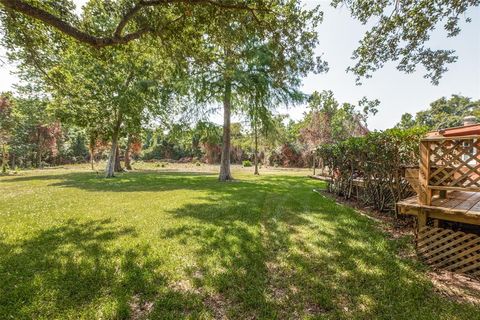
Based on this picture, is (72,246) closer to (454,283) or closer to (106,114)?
(454,283)

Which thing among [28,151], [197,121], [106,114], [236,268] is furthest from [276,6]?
[28,151]

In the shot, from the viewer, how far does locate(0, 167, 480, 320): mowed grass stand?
3.07 metres

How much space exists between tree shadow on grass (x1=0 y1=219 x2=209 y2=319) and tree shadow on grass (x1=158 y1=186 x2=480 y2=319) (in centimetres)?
80

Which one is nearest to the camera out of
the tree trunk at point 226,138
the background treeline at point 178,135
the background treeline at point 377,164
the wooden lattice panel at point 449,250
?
the wooden lattice panel at point 449,250

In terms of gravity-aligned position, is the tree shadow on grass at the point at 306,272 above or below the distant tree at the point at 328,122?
below

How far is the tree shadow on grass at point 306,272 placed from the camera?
3084 mm

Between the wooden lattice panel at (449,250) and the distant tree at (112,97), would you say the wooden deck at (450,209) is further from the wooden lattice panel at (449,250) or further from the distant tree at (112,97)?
the distant tree at (112,97)

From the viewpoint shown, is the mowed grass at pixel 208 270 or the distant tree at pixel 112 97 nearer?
the mowed grass at pixel 208 270

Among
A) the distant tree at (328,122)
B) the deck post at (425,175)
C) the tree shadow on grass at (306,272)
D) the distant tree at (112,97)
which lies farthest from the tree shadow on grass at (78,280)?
the distant tree at (328,122)

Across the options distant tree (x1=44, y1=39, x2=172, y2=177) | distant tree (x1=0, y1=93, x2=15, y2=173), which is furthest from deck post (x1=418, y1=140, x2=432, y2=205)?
distant tree (x1=0, y1=93, x2=15, y2=173)

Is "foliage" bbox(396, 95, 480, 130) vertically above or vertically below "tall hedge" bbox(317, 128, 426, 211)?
above

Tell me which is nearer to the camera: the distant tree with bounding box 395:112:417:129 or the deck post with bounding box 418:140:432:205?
the deck post with bounding box 418:140:432:205

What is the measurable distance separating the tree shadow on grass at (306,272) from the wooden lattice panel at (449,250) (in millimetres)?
451

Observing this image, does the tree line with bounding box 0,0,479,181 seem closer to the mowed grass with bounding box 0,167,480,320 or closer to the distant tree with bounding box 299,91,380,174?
the mowed grass with bounding box 0,167,480,320
